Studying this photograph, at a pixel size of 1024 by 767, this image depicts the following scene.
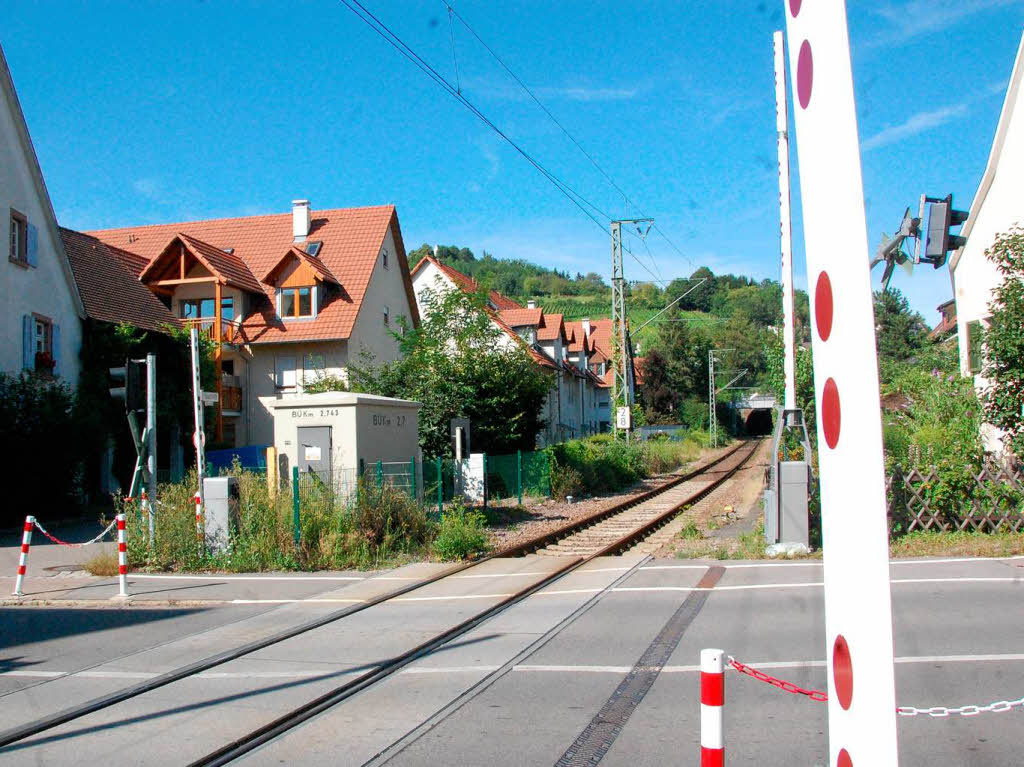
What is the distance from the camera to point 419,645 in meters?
8.64

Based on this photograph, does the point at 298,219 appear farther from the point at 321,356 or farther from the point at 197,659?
the point at 197,659

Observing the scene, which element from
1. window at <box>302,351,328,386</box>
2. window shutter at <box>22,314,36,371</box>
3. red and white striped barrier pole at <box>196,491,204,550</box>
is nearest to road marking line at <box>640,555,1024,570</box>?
red and white striped barrier pole at <box>196,491,204,550</box>

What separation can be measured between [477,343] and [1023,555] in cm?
1672

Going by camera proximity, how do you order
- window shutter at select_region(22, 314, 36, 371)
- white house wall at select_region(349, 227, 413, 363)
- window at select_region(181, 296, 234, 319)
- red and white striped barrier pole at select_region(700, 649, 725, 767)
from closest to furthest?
red and white striped barrier pole at select_region(700, 649, 725, 767)
window shutter at select_region(22, 314, 36, 371)
window at select_region(181, 296, 234, 319)
white house wall at select_region(349, 227, 413, 363)

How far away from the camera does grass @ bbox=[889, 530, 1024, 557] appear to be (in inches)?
533

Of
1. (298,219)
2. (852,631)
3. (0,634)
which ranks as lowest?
(0,634)

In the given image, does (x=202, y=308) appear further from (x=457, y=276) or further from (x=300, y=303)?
(x=457, y=276)

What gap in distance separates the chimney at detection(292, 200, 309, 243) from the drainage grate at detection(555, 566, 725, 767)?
3459 cm

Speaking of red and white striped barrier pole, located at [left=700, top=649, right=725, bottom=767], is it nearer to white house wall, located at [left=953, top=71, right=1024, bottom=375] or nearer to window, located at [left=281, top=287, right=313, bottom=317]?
white house wall, located at [left=953, top=71, right=1024, bottom=375]

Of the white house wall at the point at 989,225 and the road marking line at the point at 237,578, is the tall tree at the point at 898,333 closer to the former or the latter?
the white house wall at the point at 989,225

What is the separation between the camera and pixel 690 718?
612 cm

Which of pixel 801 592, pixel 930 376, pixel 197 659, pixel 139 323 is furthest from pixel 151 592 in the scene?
pixel 930 376

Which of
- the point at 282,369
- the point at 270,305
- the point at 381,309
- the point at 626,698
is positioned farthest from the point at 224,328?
the point at 626,698

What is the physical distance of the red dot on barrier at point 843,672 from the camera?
4.76 ft
